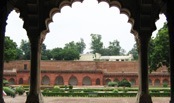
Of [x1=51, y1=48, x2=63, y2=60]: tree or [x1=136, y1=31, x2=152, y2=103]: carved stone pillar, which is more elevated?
[x1=51, y1=48, x2=63, y2=60]: tree

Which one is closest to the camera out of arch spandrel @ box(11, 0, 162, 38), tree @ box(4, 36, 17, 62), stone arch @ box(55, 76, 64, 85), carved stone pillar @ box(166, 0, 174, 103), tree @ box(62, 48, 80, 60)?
carved stone pillar @ box(166, 0, 174, 103)

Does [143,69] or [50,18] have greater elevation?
[50,18]

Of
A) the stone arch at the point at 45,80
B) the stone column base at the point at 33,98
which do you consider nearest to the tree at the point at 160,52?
the stone column base at the point at 33,98

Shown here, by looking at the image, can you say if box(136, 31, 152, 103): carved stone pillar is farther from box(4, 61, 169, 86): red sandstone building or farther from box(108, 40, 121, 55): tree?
box(108, 40, 121, 55): tree

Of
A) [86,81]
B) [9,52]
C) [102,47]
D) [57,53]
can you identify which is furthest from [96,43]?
[9,52]

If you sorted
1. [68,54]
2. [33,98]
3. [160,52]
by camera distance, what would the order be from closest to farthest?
1. [33,98]
2. [160,52]
3. [68,54]

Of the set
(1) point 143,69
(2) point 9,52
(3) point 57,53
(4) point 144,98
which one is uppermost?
(3) point 57,53

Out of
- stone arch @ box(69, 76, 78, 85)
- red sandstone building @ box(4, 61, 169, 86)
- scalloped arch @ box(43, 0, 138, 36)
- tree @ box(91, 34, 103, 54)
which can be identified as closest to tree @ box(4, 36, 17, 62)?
scalloped arch @ box(43, 0, 138, 36)

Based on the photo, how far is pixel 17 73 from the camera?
49312 mm

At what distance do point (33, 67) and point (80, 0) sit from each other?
2717 mm

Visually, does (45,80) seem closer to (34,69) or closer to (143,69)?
(34,69)

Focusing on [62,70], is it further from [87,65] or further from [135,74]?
[135,74]

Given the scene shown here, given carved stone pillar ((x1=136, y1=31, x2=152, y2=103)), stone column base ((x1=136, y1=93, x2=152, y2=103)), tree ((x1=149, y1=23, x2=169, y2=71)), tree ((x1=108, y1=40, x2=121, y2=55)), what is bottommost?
stone column base ((x1=136, y1=93, x2=152, y2=103))

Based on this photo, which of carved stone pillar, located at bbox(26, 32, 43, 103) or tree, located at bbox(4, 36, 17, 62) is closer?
carved stone pillar, located at bbox(26, 32, 43, 103)
